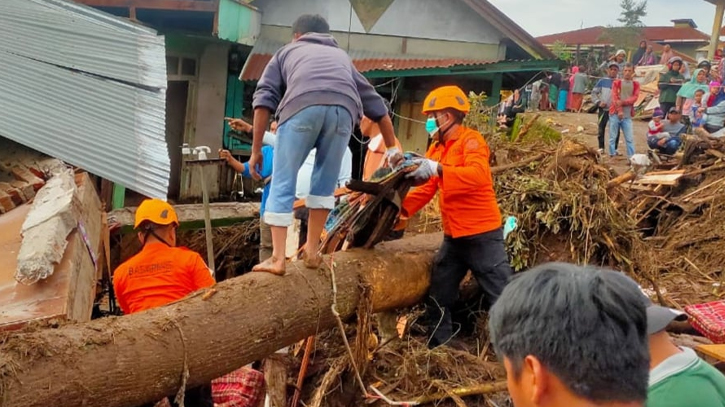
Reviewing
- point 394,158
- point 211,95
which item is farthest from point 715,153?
point 211,95

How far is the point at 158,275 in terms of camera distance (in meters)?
3.93

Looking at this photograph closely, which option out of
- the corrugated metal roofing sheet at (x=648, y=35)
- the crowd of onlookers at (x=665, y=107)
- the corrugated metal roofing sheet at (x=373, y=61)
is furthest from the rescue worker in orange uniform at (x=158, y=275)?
the corrugated metal roofing sheet at (x=648, y=35)

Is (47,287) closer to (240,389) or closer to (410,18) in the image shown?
(240,389)

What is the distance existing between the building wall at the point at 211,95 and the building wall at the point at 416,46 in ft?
3.82

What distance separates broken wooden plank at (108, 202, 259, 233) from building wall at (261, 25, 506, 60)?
13.3 ft

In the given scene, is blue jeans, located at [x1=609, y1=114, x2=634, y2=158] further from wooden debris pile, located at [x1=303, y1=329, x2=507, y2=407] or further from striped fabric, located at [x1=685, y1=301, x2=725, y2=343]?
wooden debris pile, located at [x1=303, y1=329, x2=507, y2=407]

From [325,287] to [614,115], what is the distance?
10.2 metres

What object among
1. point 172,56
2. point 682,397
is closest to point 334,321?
point 682,397

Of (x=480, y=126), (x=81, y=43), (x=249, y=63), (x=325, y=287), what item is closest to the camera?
(x=325, y=287)

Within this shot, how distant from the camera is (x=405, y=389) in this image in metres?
4.40

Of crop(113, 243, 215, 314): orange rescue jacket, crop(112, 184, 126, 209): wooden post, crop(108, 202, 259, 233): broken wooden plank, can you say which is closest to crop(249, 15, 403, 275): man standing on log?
crop(113, 243, 215, 314): orange rescue jacket

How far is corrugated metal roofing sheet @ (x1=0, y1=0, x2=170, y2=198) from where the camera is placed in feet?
14.2

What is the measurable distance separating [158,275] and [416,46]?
27.7 ft

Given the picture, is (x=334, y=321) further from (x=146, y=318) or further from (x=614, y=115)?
(x=614, y=115)
